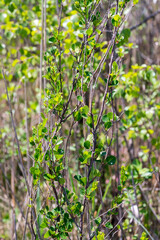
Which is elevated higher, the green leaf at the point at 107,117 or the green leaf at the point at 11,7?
the green leaf at the point at 11,7

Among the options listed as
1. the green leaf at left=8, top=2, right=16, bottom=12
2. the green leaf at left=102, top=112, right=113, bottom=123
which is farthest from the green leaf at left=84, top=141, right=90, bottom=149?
the green leaf at left=8, top=2, right=16, bottom=12

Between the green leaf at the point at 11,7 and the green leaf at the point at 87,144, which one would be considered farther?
the green leaf at the point at 11,7

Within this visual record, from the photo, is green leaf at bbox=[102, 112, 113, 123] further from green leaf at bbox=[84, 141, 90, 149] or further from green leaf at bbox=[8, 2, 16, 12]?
green leaf at bbox=[8, 2, 16, 12]

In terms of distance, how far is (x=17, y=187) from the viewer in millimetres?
1970

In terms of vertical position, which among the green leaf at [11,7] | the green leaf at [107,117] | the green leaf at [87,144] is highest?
the green leaf at [11,7]

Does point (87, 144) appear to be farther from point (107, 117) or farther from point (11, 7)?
point (11, 7)

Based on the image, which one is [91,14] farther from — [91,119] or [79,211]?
[79,211]

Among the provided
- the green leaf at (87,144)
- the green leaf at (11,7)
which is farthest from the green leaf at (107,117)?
the green leaf at (11,7)

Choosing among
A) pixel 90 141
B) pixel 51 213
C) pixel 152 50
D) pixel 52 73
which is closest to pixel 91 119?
pixel 90 141

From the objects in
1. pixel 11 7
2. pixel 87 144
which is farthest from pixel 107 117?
pixel 11 7

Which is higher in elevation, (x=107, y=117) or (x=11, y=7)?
(x=11, y=7)

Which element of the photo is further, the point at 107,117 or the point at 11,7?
the point at 11,7

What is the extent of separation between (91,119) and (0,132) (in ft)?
3.75

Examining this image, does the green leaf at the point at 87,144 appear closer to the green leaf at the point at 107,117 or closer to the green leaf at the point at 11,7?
the green leaf at the point at 107,117
